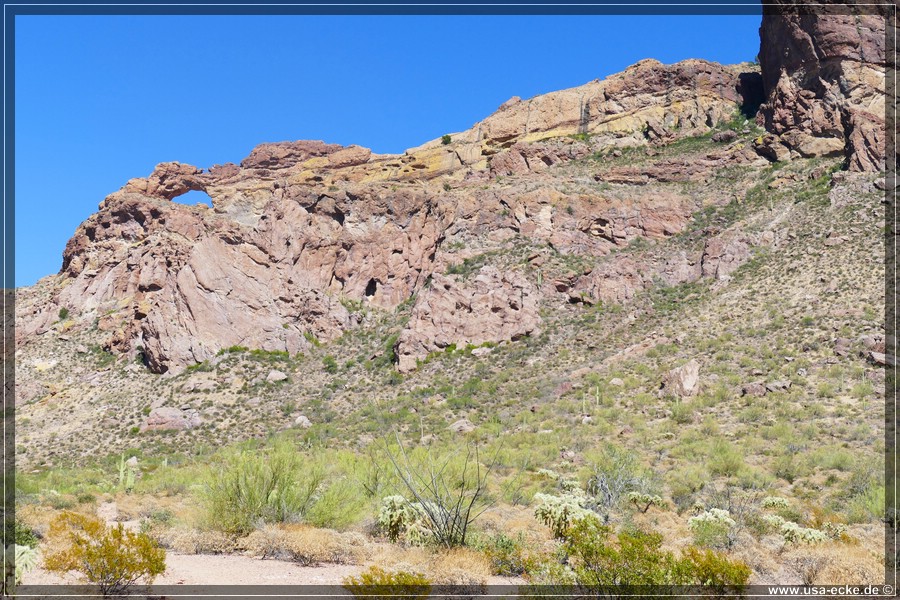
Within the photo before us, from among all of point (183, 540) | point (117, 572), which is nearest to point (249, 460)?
point (183, 540)

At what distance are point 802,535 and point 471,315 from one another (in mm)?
Answer: 31802

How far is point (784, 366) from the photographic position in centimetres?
3017

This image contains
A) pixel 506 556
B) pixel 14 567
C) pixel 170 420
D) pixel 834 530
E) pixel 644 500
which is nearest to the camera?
pixel 14 567

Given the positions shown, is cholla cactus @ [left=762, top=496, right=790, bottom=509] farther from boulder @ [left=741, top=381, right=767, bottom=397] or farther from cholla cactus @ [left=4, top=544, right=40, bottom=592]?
cholla cactus @ [left=4, top=544, right=40, bottom=592]

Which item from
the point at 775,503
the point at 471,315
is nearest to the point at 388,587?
the point at 775,503

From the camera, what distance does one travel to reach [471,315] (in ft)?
145

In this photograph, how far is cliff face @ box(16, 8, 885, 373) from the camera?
44.5 metres

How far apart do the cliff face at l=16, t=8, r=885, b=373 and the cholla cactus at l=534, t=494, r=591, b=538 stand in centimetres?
2937

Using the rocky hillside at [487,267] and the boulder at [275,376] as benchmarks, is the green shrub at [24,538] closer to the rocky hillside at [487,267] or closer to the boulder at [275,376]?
→ the rocky hillside at [487,267]

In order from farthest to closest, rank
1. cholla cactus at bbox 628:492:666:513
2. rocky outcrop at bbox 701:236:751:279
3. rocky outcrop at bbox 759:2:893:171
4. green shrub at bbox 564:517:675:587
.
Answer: rocky outcrop at bbox 759:2:893:171
rocky outcrop at bbox 701:236:751:279
cholla cactus at bbox 628:492:666:513
green shrub at bbox 564:517:675:587

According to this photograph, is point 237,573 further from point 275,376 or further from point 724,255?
point 724,255

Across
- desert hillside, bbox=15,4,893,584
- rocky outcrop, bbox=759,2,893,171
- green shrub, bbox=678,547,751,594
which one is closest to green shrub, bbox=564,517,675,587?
desert hillside, bbox=15,4,893,584

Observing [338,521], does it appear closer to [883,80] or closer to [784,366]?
[784,366]

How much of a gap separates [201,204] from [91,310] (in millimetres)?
14911
